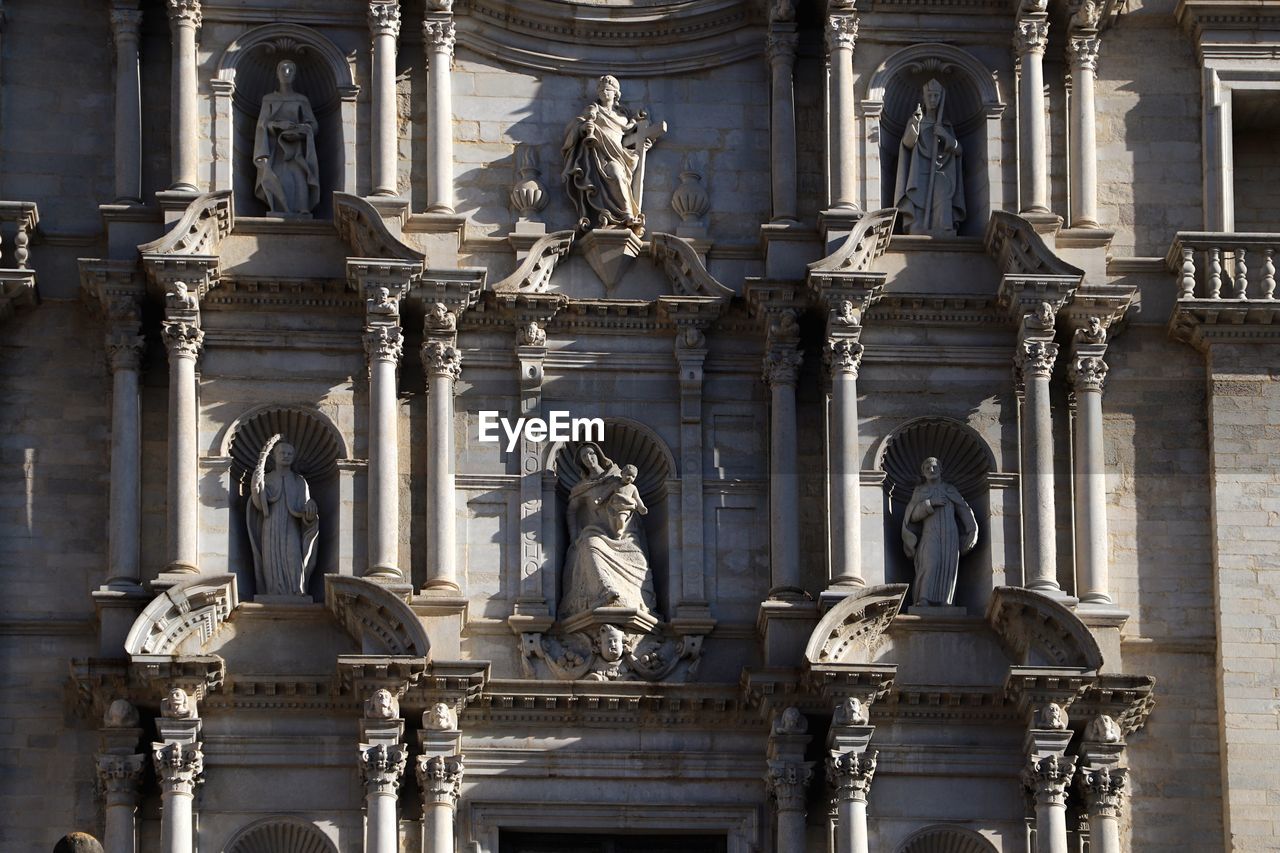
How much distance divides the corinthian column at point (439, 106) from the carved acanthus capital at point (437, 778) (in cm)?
459

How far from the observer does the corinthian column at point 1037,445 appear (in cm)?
3138

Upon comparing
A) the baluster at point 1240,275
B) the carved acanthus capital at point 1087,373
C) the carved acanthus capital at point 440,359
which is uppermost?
the baluster at point 1240,275

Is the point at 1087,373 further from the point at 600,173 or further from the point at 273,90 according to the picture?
the point at 273,90

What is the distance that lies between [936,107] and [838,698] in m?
5.32

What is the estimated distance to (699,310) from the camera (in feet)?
105

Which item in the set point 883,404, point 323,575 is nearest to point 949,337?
point 883,404

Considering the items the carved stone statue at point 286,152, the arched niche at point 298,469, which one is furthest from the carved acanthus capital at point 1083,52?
the arched niche at point 298,469

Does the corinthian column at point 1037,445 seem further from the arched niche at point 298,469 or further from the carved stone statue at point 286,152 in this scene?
the carved stone statue at point 286,152

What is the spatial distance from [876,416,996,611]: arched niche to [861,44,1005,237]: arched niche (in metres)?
1.72

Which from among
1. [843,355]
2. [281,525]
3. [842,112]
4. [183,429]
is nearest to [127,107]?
[183,429]

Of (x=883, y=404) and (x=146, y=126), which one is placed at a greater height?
(x=146, y=126)

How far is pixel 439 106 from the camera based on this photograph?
1273 inches

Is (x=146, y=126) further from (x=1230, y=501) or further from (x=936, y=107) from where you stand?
(x=1230, y=501)

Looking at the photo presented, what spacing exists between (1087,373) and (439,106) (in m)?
5.57
